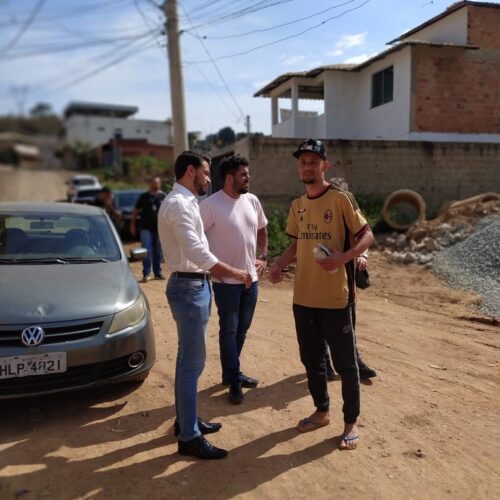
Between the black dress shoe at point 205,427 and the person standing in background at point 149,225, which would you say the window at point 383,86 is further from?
the black dress shoe at point 205,427

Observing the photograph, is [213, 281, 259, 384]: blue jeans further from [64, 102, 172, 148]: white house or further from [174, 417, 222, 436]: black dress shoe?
[64, 102, 172, 148]: white house

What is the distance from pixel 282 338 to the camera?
5.10 meters

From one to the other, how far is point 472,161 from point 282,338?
927 cm

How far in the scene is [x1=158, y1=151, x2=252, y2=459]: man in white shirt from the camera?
104 inches

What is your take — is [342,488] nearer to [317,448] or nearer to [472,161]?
[317,448]

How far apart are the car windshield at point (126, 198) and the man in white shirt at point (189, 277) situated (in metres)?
11.9

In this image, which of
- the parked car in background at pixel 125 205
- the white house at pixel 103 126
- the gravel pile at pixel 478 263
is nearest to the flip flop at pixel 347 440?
the gravel pile at pixel 478 263

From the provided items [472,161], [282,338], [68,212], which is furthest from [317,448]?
[472,161]

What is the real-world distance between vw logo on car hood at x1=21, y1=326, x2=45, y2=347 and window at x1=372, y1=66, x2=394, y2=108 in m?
14.4

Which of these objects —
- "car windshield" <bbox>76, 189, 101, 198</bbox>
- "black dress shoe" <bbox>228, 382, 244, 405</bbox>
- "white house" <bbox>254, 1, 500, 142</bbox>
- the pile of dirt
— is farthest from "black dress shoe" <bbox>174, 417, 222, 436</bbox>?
"car windshield" <bbox>76, 189, 101, 198</bbox>

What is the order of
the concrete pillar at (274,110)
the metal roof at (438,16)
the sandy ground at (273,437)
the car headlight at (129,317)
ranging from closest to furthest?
the sandy ground at (273,437)
the car headlight at (129,317)
the metal roof at (438,16)
the concrete pillar at (274,110)

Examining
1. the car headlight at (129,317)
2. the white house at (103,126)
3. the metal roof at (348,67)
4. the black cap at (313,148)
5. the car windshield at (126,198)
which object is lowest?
the car headlight at (129,317)

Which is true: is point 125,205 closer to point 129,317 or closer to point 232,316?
point 129,317

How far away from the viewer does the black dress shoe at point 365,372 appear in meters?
4.00
